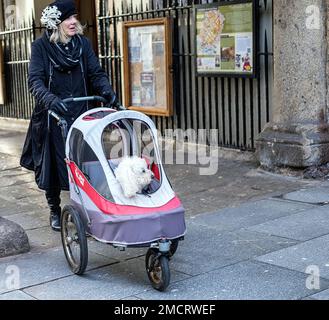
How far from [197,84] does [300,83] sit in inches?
85.6

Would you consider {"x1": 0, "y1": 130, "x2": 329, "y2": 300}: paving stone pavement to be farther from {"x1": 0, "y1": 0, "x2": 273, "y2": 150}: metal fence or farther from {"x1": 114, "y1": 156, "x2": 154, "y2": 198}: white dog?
{"x1": 0, "y1": 0, "x2": 273, "y2": 150}: metal fence

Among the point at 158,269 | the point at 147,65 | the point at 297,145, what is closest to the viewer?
the point at 158,269

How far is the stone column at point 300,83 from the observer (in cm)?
775

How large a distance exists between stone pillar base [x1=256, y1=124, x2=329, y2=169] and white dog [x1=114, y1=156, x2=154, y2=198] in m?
3.59

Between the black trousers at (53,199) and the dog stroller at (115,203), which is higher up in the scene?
the dog stroller at (115,203)

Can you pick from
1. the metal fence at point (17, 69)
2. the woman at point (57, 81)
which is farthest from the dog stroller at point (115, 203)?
the metal fence at point (17, 69)

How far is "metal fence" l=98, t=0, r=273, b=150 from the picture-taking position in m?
8.66

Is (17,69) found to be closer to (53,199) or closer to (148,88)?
(148,88)

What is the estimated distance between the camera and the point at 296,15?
7.76 meters

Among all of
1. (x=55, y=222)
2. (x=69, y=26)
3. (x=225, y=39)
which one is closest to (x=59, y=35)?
(x=69, y=26)

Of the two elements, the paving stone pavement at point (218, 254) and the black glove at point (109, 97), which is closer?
the paving stone pavement at point (218, 254)

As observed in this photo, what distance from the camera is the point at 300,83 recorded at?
7938mm

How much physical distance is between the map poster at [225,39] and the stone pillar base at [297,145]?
1040mm

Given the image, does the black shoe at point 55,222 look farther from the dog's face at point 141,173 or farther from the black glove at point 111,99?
the dog's face at point 141,173
